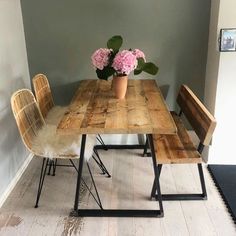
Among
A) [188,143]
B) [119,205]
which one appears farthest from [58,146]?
[188,143]

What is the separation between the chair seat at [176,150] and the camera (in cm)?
192

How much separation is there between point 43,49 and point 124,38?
746 millimetres

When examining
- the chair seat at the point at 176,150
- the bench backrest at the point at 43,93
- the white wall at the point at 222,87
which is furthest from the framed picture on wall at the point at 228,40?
the bench backrest at the point at 43,93

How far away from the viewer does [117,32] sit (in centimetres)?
267

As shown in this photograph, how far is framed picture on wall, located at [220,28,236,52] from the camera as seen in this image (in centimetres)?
229

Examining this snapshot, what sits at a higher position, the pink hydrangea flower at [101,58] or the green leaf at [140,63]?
the pink hydrangea flower at [101,58]

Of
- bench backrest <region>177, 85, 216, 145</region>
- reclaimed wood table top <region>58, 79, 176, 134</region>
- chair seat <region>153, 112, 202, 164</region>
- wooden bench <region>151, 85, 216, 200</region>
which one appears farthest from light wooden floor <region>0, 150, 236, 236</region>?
reclaimed wood table top <region>58, 79, 176, 134</region>

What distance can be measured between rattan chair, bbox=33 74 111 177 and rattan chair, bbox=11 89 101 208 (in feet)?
0.41

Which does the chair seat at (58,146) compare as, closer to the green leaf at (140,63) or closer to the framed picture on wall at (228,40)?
the green leaf at (140,63)

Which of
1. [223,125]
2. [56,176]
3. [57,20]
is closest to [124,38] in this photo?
[57,20]

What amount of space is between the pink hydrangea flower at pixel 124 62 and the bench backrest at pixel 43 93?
75 cm

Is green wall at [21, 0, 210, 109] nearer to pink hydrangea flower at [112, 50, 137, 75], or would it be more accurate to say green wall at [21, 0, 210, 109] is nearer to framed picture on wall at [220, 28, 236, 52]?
framed picture on wall at [220, 28, 236, 52]

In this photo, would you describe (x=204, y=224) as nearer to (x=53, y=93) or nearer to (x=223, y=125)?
(x=223, y=125)

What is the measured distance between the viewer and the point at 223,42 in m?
2.30
